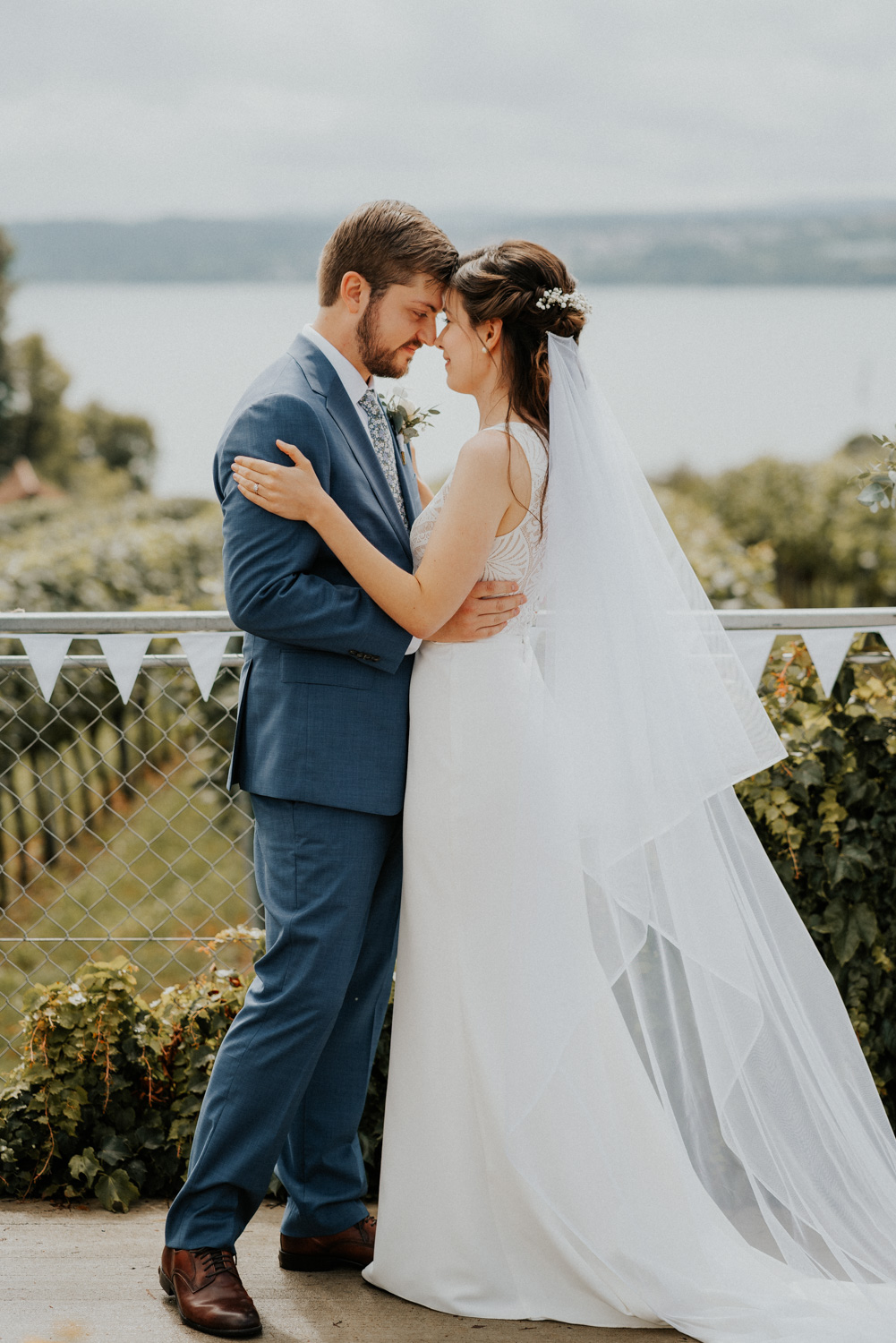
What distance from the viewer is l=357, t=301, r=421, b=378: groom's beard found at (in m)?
2.54

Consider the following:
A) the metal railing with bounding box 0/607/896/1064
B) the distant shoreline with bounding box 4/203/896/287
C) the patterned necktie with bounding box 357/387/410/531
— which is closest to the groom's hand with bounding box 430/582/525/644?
the patterned necktie with bounding box 357/387/410/531

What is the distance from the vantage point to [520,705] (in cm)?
251

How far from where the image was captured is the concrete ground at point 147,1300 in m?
2.36

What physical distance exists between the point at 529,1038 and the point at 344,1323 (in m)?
0.71

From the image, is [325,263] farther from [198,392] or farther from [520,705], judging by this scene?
[198,392]

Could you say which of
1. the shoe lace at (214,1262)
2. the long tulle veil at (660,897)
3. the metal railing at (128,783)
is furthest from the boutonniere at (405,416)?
the shoe lace at (214,1262)

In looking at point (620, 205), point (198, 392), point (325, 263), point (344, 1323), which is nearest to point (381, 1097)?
point (344, 1323)

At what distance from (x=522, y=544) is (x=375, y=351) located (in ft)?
1.72

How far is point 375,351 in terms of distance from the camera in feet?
8.40

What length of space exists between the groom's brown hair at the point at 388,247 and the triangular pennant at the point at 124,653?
1033 millimetres

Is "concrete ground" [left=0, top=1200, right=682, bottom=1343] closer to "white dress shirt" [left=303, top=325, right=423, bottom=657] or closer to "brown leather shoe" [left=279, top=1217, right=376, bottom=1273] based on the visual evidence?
"brown leather shoe" [left=279, top=1217, right=376, bottom=1273]

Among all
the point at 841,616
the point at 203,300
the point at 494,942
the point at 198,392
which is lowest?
the point at 494,942

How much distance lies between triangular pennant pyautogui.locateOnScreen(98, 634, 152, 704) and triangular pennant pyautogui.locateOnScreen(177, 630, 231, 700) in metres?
0.11

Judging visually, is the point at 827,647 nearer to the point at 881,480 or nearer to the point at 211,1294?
the point at 881,480
